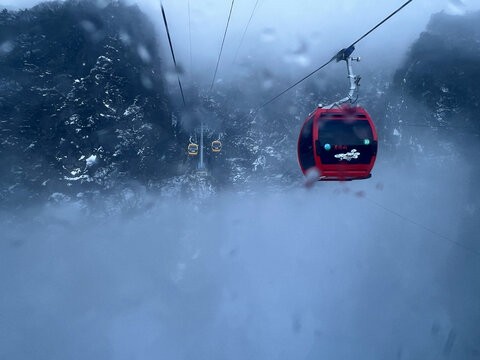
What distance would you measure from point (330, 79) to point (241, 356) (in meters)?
47.6

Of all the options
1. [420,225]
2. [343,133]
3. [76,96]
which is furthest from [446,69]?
[76,96]

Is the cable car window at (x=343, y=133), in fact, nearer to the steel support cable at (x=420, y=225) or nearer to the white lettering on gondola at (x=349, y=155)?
the white lettering on gondola at (x=349, y=155)

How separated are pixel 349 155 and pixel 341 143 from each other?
0.52 meters

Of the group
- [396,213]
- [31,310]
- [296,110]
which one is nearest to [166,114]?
[296,110]

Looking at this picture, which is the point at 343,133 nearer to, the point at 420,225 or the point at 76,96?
the point at 76,96

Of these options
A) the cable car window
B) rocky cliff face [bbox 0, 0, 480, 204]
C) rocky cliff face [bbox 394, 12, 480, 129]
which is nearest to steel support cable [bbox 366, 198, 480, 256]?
rocky cliff face [bbox 0, 0, 480, 204]

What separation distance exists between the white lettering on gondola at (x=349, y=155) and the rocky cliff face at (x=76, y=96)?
25.7 meters

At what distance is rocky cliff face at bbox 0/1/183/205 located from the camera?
2331cm

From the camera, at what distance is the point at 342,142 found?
8.04 metres

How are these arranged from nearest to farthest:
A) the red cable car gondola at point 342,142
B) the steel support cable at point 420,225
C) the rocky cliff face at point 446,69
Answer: the red cable car gondola at point 342,142 → the rocky cliff face at point 446,69 → the steel support cable at point 420,225

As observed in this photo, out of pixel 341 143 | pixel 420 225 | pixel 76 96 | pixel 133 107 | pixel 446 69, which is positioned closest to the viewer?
pixel 341 143

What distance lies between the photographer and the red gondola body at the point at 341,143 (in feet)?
26.2

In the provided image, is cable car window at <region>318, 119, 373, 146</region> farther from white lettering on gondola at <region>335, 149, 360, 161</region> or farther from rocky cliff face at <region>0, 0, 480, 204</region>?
rocky cliff face at <region>0, 0, 480, 204</region>

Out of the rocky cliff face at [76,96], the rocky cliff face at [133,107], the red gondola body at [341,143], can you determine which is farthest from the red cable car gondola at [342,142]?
the rocky cliff face at [76,96]
